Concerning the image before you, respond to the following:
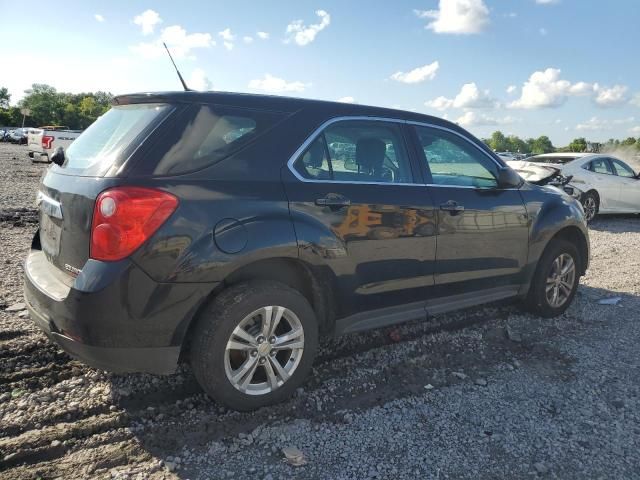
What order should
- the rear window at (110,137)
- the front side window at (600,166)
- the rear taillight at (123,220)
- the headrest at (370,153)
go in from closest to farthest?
the rear taillight at (123,220), the rear window at (110,137), the headrest at (370,153), the front side window at (600,166)

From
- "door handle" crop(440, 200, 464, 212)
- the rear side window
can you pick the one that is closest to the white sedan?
"door handle" crop(440, 200, 464, 212)

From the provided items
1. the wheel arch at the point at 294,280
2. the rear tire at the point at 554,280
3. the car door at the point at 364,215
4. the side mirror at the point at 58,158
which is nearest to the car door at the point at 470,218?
the car door at the point at 364,215

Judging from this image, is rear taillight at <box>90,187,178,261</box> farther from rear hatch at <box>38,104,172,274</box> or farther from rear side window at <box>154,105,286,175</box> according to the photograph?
rear side window at <box>154,105,286,175</box>

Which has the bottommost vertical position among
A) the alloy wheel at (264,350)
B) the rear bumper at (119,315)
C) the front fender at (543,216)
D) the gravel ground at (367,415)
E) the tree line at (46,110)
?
the gravel ground at (367,415)

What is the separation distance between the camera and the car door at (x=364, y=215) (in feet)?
10.2

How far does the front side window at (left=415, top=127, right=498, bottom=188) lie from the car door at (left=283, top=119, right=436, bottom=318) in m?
0.24

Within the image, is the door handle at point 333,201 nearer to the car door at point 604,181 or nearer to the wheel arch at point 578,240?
the wheel arch at point 578,240

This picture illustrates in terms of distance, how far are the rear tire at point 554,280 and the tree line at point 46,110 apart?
→ 91.7 meters

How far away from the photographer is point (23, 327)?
3.99 m

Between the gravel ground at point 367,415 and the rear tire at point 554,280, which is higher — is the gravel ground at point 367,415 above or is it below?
below

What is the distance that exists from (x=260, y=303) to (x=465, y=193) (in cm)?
201

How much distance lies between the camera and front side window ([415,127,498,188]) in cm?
389

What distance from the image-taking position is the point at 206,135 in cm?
282

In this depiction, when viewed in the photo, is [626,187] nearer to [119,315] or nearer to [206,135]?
[206,135]
